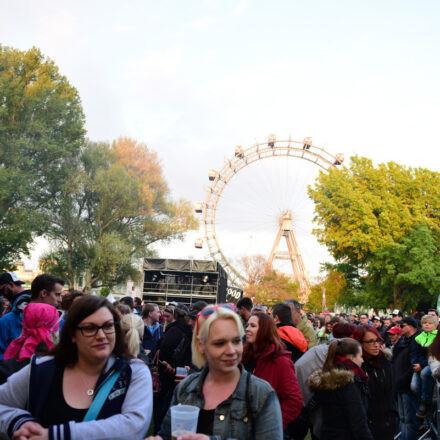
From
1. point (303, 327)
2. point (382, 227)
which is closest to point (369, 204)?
point (382, 227)

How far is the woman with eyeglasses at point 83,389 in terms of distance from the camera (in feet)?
6.65

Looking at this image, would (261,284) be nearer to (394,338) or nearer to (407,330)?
(394,338)

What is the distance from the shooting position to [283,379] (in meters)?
3.32

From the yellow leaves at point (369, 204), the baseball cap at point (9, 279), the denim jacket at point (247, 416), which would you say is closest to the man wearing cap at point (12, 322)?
the baseball cap at point (9, 279)

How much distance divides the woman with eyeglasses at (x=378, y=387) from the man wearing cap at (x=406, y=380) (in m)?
Answer: 2.78

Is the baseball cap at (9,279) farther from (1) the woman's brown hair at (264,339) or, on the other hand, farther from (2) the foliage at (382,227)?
(2) the foliage at (382,227)

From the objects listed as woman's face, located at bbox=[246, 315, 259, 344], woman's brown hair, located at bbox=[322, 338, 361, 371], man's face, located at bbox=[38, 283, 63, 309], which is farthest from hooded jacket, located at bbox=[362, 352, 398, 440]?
man's face, located at bbox=[38, 283, 63, 309]

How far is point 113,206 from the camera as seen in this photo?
29.3m

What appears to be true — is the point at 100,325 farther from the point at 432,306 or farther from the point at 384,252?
the point at 432,306

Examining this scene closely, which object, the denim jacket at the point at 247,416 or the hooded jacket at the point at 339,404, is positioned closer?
the denim jacket at the point at 247,416

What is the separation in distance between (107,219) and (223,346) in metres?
28.0

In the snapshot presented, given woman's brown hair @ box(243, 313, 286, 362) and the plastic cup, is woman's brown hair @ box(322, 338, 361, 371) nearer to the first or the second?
woman's brown hair @ box(243, 313, 286, 362)

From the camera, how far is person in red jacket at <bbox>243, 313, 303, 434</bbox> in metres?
3.27

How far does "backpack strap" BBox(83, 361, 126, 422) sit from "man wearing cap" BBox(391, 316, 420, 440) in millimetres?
5583
